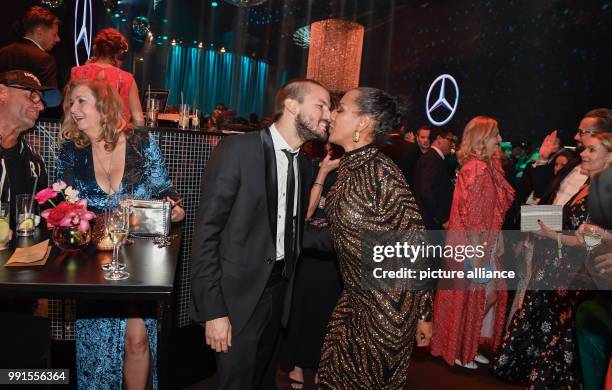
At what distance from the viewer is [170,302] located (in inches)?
59.7

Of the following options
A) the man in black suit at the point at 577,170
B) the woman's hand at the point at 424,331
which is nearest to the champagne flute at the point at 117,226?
the woman's hand at the point at 424,331

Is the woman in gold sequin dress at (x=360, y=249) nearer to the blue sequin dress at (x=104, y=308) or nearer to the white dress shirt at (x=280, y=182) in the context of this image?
the white dress shirt at (x=280, y=182)

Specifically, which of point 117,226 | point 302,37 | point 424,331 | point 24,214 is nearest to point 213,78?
point 302,37

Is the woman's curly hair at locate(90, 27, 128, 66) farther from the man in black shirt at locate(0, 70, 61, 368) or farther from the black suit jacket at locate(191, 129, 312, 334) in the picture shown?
the black suit jacket at locate(191, 129, 312, 334)

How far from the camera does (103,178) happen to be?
7.97ft

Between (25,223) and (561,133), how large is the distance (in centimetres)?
846

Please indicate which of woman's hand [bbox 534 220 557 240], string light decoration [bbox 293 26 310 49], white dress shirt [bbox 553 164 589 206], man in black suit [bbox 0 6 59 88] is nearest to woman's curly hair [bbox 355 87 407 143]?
woman's hand [bbox 534 220 557 240]

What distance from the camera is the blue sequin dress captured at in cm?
240

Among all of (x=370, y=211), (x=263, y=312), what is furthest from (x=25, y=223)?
(x=370, y=211)

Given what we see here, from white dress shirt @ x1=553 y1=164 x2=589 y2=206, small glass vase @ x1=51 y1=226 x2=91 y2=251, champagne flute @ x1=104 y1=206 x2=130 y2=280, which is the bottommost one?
small glass vase @ x1=51 y1=226 x2=91 y2=251

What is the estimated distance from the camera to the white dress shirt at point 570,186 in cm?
328

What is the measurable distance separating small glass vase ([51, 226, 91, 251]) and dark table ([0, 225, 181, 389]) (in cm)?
3

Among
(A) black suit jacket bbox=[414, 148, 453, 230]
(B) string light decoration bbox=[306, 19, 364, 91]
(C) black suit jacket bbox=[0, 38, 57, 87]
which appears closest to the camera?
(C) black suit jacket bbox=[0, 38, 57, 87]

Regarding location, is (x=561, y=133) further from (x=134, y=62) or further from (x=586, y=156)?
(x=134, y=62)
